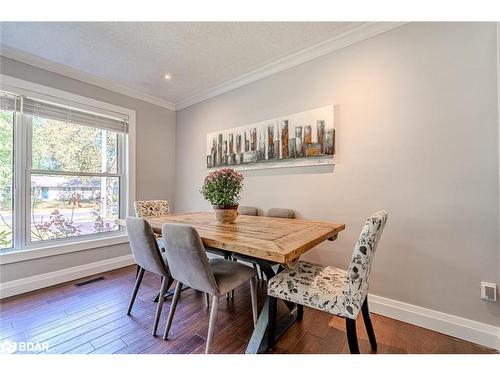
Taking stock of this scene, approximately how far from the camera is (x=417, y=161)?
1.73 metres

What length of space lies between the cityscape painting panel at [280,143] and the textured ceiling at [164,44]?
70 centimetres

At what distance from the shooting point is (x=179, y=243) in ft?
4.32

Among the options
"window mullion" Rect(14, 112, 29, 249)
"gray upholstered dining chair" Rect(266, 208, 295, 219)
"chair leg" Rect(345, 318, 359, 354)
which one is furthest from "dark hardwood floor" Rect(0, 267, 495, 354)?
"gray upholstered dining chair" Rect(266, 208, 295, 219)

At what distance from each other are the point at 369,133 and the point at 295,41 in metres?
1.17

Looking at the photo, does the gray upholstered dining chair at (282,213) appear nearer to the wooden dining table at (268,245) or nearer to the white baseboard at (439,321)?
the wooden dining table at (268,245)

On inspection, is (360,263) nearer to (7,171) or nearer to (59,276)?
(59,276)

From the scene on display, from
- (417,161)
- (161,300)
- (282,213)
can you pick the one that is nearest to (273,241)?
(161,300)

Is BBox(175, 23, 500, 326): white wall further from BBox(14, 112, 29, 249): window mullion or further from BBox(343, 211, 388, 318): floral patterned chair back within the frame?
BBox(14, 112, 29, 249): window mullion

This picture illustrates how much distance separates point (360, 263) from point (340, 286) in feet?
0.81

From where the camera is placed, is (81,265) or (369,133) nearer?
(369,133)

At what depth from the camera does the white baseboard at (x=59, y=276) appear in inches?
87.3
